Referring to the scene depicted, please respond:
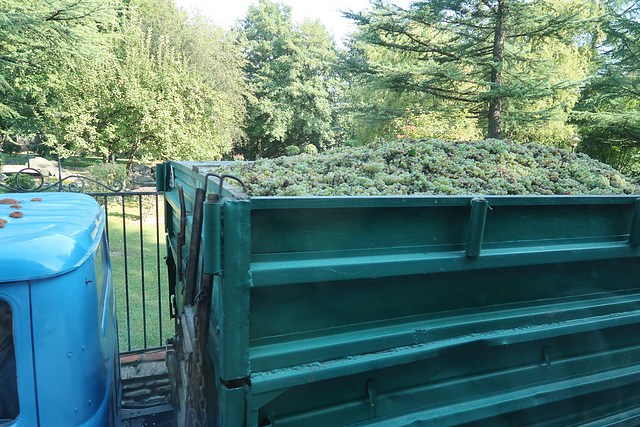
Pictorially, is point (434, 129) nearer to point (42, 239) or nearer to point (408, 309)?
point (408, 309)

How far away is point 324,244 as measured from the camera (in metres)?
1.58

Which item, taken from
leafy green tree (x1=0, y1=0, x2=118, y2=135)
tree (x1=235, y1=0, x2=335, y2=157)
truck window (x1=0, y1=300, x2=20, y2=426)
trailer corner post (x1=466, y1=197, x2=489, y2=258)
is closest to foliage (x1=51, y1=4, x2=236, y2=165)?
leafy green tree (x1=0, y1=0, x2=118, y2=135)

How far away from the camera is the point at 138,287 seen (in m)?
6.98

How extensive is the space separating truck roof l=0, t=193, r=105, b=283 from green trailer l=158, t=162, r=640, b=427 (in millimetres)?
463

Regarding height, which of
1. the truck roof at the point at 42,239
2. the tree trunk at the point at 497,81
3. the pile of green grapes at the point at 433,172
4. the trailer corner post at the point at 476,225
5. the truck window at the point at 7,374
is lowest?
the truck window at the point at 7,374

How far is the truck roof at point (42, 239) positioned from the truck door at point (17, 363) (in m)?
0.07

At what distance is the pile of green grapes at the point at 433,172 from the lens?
205 cm

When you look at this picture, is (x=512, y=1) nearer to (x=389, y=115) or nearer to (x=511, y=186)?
(x=389, y=115)

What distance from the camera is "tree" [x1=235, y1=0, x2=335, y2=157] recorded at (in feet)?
109

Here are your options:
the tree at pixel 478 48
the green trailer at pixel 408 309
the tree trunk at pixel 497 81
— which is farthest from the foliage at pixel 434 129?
the green trailer at pixel 408 309

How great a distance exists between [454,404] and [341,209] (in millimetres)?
1068

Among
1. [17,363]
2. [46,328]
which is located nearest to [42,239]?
[46,328]

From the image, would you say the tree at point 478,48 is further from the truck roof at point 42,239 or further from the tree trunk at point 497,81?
the truck roof at point 42,239

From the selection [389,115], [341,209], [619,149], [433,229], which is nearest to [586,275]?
[433,229]
